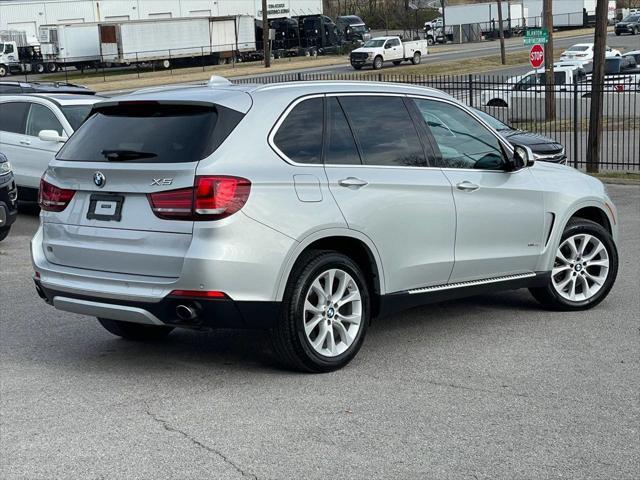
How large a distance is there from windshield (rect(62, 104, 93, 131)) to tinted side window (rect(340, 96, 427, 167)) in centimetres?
852

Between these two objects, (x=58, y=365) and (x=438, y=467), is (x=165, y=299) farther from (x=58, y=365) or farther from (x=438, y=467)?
(x=438, y=467)

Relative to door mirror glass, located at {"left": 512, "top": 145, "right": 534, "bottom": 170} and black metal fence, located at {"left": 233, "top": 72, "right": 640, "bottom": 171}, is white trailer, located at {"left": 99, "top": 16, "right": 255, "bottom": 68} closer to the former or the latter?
black metal fence, located at {"left": 233, "top": 72, "right": 640, "bottom": 171}

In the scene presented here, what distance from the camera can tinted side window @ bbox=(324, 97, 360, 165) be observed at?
22.3 ft

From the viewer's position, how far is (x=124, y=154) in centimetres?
651

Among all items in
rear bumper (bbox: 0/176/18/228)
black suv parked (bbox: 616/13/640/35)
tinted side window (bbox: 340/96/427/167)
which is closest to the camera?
tinted side window (bbox: 340/96/427/167)

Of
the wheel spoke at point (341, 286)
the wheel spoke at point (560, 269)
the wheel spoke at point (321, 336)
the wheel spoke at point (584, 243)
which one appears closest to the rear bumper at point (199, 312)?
the wheel spoke at point (321, 336)

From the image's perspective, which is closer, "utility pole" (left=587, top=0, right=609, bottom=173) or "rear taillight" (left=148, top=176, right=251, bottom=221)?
"rear taillight" (left=148, top=176, right=251, bottom=221)

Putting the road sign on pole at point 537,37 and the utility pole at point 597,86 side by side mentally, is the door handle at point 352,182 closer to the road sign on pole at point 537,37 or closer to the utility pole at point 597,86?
the utility pole at point 597,86

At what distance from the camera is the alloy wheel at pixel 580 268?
8.41 meters

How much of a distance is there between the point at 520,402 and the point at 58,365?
3028 millimetres

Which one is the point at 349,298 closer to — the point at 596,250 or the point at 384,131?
the point at 384,131

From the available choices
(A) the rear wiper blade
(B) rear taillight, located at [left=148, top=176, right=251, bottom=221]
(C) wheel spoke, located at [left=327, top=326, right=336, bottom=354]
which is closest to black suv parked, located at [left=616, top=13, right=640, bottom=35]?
(C) wheel spoke, located at [left=327, top=326, right=336, bottom=354]

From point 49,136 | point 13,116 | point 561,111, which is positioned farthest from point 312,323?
point 561,111

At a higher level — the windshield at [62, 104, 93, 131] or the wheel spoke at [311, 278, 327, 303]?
the windshield at [62, 104, 93, 131]
